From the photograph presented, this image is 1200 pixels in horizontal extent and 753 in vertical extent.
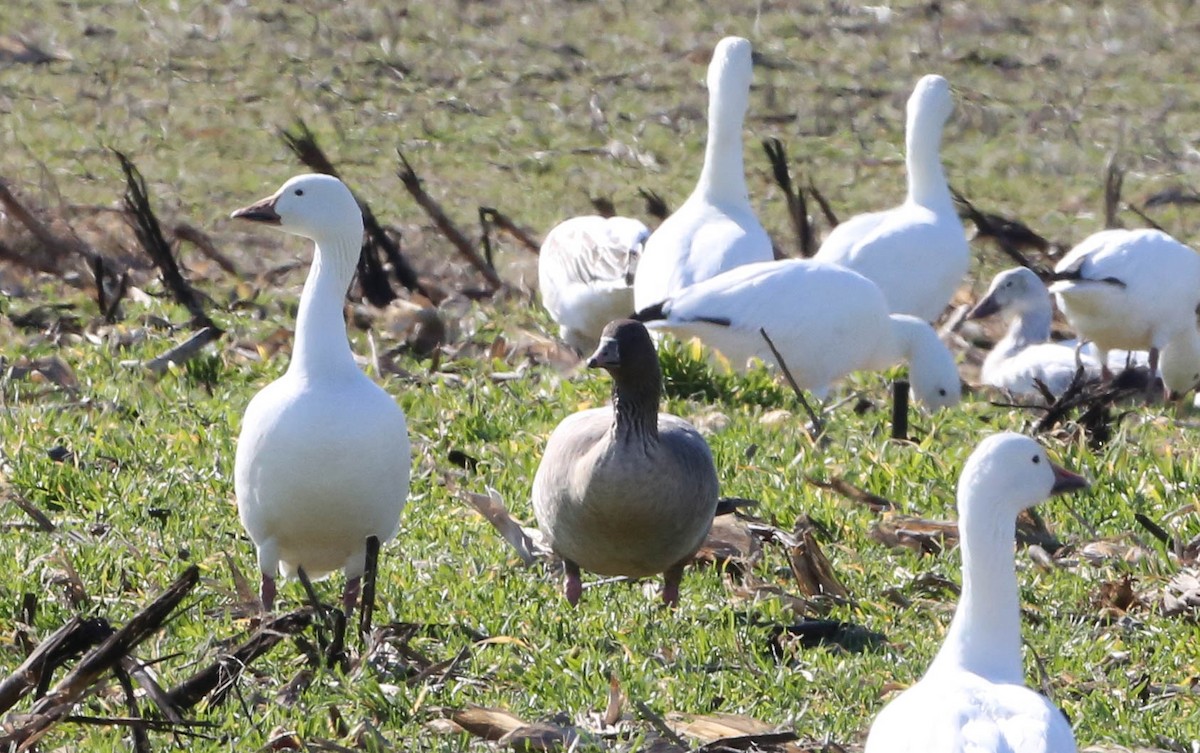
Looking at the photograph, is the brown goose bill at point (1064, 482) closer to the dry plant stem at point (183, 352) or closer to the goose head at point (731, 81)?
the dry plant stem at point (183, 352)

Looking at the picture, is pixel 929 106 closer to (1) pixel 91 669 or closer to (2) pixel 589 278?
(2) pixel 589 278

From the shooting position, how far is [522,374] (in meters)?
8.55

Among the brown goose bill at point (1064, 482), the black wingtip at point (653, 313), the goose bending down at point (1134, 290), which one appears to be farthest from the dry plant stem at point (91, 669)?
the goose bending down at point (1134, 290)

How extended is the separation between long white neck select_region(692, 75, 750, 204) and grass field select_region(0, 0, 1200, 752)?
119cm

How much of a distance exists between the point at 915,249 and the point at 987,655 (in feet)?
18.8

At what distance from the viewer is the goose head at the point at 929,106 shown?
10.6 metres

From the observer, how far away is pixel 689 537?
217 inches

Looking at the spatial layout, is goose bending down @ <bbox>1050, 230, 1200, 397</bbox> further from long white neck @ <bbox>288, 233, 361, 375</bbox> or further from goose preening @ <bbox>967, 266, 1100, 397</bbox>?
long white neck @ <bbox>288, 233, 361, 375</bbox>

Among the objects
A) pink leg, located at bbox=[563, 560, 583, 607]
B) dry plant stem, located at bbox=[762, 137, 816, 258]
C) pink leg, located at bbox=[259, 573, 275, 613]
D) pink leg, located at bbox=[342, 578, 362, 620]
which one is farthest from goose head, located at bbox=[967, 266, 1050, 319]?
pink leg, located at bbox=[259, 573, 275, 613]

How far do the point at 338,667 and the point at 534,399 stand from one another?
3.12 meters

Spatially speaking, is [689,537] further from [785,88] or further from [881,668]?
[785,88]

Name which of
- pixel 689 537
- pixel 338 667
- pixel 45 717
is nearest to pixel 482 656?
pixel 338 667

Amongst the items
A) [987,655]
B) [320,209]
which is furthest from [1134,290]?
[987,655]

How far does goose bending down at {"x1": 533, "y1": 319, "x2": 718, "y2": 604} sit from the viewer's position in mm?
5441
